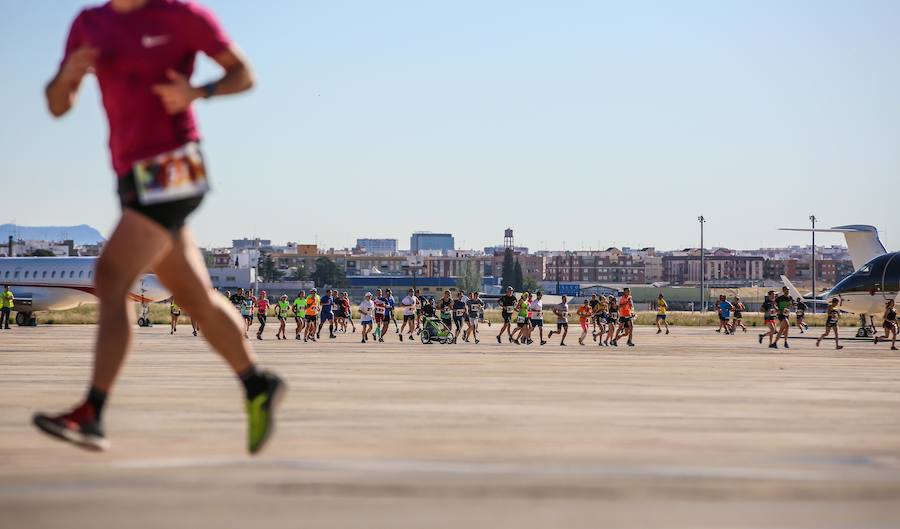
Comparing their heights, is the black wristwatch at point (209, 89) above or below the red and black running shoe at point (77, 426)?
above

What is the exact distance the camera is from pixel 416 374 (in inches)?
699

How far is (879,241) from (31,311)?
39.1m

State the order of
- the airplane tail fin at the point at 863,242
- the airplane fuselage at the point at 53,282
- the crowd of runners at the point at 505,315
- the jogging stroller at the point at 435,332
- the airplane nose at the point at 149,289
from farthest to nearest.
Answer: the airplane fuselage at the point at 53,282 → the airplane tail fin at the point at 863,242 → the airplane nose at the point at 149,289 → the jogging stroller at the point at 435,332 → the crowd of runners at the point at 505,315

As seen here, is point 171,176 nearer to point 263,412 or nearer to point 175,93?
point 175,93

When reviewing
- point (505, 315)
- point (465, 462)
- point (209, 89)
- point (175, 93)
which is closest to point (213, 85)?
point (209, 89)

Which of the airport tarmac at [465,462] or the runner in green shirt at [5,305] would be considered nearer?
the airport tarmac at [465,462]

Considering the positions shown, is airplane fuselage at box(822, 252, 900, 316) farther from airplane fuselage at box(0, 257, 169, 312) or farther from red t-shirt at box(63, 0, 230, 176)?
red t-shirt at box(63, 0, 230, 176)

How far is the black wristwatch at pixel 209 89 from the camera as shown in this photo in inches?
260

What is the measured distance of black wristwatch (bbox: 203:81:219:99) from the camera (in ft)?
21.7

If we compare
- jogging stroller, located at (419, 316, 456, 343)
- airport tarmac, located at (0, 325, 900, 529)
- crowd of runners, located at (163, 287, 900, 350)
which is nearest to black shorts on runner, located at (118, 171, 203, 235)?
airport tarmac, located at (0, 325, 900, 529)

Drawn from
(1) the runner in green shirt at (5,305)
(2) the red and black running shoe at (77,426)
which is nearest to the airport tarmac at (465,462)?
(2) the red and black running shoe at (77,426)

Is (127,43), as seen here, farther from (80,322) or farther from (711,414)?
(80,322)

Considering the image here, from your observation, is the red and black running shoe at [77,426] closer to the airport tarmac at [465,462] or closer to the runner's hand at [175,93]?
the airport tarmac at [465,462]

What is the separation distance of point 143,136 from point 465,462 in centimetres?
210
